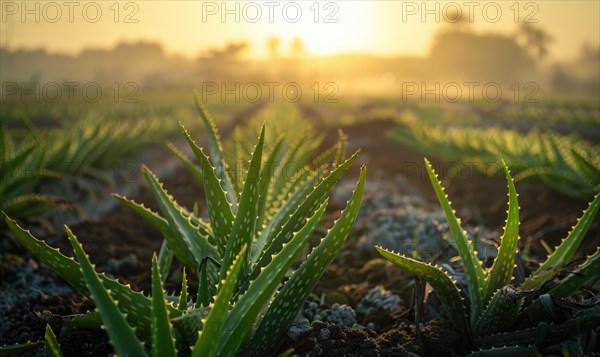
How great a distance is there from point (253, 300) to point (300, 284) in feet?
0.72

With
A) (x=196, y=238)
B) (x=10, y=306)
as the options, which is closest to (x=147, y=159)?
(x=10, y=306)

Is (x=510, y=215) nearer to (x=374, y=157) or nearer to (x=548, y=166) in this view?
(x=548, y=166)

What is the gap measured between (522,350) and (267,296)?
2.77 ft

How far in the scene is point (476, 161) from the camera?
562 cm

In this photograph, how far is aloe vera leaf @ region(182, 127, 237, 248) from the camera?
173 centimetres

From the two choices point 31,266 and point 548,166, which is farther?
point 548,166

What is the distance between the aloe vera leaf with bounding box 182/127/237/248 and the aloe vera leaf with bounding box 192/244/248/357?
542 mm

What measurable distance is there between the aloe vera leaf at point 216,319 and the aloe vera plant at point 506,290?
1.87ft

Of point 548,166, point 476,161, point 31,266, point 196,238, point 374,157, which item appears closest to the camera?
point 196,238

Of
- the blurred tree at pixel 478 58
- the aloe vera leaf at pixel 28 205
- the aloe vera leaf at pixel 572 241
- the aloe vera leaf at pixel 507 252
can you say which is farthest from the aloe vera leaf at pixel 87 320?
the blurred tree at pixel 478 58

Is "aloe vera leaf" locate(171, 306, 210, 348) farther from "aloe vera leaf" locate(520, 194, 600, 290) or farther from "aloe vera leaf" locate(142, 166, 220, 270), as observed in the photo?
"aloe vera leaf" locate(520, 194, 600, 290)

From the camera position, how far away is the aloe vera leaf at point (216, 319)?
3.97 ft

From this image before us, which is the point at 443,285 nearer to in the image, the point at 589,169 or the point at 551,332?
the point at 551,332

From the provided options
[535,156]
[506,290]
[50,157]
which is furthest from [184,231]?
[535,156]
